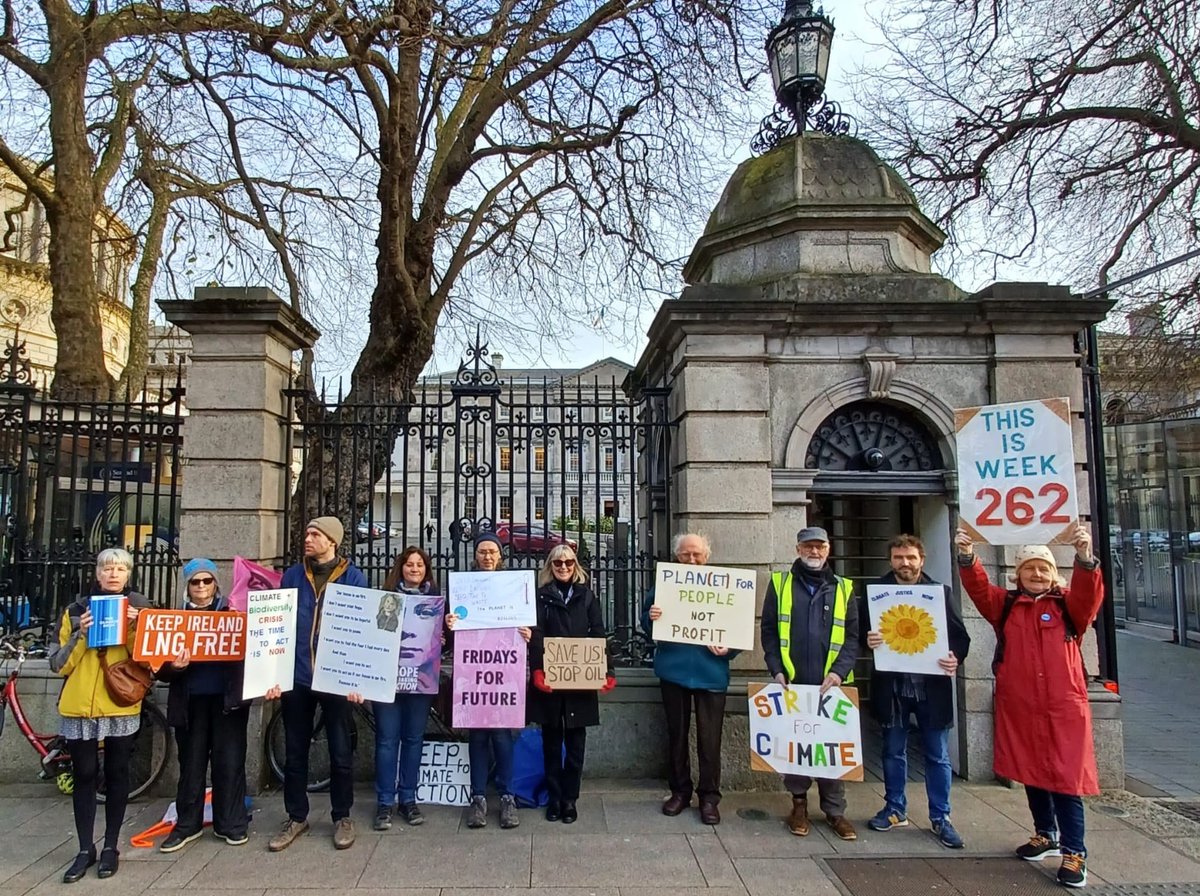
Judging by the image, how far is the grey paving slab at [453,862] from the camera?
4.33 metres

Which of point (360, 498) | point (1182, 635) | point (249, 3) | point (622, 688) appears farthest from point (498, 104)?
point (1182, 635)

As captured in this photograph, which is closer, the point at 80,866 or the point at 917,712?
the point at 80,866

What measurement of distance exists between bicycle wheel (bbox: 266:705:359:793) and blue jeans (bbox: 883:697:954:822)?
3897mm

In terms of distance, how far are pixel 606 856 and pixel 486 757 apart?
1.12 m

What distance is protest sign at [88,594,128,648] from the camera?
445cm

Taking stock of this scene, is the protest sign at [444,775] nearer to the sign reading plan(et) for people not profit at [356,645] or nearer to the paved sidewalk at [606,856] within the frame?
the paved sidewalk at [606,856]

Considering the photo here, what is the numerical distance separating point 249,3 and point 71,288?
4.91 metres

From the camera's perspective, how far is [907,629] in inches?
196

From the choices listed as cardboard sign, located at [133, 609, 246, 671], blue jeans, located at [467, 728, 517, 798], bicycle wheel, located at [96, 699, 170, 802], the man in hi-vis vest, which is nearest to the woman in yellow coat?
cardboard sign, located at [133, 609, 246, 671]

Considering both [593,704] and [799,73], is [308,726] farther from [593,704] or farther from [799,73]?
[799,73]

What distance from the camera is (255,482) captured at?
609 cm

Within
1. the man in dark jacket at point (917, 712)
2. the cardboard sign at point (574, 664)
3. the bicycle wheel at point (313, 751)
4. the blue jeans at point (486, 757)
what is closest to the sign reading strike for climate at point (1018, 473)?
the man in dark jacket at point (917, 712)

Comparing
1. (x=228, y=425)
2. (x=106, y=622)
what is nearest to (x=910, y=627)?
(x=106, y=622)

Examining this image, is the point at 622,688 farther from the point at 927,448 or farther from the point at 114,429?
the point at 114,429
